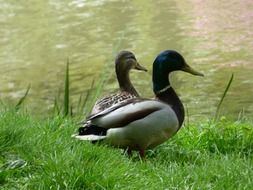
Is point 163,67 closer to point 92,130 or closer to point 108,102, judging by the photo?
point 108,102

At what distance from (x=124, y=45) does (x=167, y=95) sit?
10530 millimetres

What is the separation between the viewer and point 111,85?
43.5 ft

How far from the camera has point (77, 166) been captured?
415 centimetres

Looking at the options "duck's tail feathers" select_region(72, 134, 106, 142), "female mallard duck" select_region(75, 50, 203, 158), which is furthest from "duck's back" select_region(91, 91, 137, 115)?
"duck's tail feathers" select_region(72, 134, 106, 142)

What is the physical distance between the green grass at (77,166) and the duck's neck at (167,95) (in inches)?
18.4

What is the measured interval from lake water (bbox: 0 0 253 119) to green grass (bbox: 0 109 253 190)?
4.65m

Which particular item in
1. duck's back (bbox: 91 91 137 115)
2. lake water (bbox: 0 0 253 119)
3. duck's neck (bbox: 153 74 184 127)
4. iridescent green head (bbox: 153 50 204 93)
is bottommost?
lake water (bbox: 0 0 253 119)

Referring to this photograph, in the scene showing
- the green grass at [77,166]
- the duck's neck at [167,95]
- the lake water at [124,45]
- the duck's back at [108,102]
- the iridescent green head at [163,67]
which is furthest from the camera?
the lake water at [124,45]

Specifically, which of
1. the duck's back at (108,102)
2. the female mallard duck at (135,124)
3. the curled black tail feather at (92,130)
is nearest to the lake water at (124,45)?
the duck's back at (108,102)

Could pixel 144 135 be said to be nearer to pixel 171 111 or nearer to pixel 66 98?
pixel 171 111

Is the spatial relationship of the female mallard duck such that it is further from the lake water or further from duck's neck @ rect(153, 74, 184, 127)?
the lake water

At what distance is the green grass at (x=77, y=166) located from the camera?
13.3ft

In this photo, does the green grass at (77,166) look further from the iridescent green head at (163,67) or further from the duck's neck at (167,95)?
the iridescent green head at (163,67)

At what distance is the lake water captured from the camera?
12.8 meters
